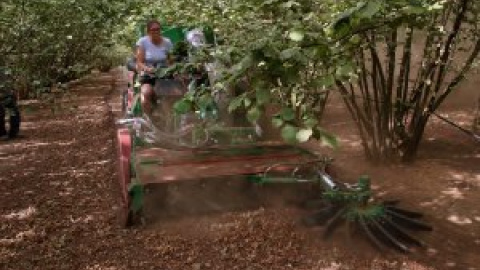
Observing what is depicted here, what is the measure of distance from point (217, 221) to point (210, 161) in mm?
787

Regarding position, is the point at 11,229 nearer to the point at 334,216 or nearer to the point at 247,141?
the point at 247,141

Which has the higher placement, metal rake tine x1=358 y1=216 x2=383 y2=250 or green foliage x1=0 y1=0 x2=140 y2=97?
green foliage x1=0 y1=0 x2=140 y2=97

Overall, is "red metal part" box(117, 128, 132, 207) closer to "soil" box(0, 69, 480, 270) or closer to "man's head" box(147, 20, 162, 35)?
"soil" box(0, 69, 480, 270)

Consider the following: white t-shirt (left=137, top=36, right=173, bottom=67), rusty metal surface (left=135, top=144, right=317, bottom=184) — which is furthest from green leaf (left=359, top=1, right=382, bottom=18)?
white t-shirt (left=137, top=36, right=173, bottom=67)

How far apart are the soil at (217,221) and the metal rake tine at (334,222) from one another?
134mm

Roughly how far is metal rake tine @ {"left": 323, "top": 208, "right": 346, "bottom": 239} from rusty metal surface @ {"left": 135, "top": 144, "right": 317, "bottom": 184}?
3.66 feet

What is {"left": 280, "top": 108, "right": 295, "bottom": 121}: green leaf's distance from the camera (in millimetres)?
2344

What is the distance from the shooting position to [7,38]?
258 inches

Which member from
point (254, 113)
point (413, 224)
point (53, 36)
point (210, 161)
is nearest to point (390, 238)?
point (413, 224)

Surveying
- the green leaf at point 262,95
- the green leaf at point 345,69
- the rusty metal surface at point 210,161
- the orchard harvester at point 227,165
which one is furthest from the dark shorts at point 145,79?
the green leaf at point 262,95

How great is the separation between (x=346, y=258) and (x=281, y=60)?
286 centimetres

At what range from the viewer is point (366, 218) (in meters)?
4.84

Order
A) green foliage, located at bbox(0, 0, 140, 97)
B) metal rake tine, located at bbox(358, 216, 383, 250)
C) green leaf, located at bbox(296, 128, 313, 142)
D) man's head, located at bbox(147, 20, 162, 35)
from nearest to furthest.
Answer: green leaf, located at bbox(296, 128, 313, 142)
metal rake tine, located at bbox(358, 216, 383, 250)
green foliage, located at bbox(0, 0, 140, 97)
man's head, located at bbox(147, 20, 162, 35)

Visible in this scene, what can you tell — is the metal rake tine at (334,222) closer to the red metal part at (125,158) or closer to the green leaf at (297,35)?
the red metal part at (125,158)
